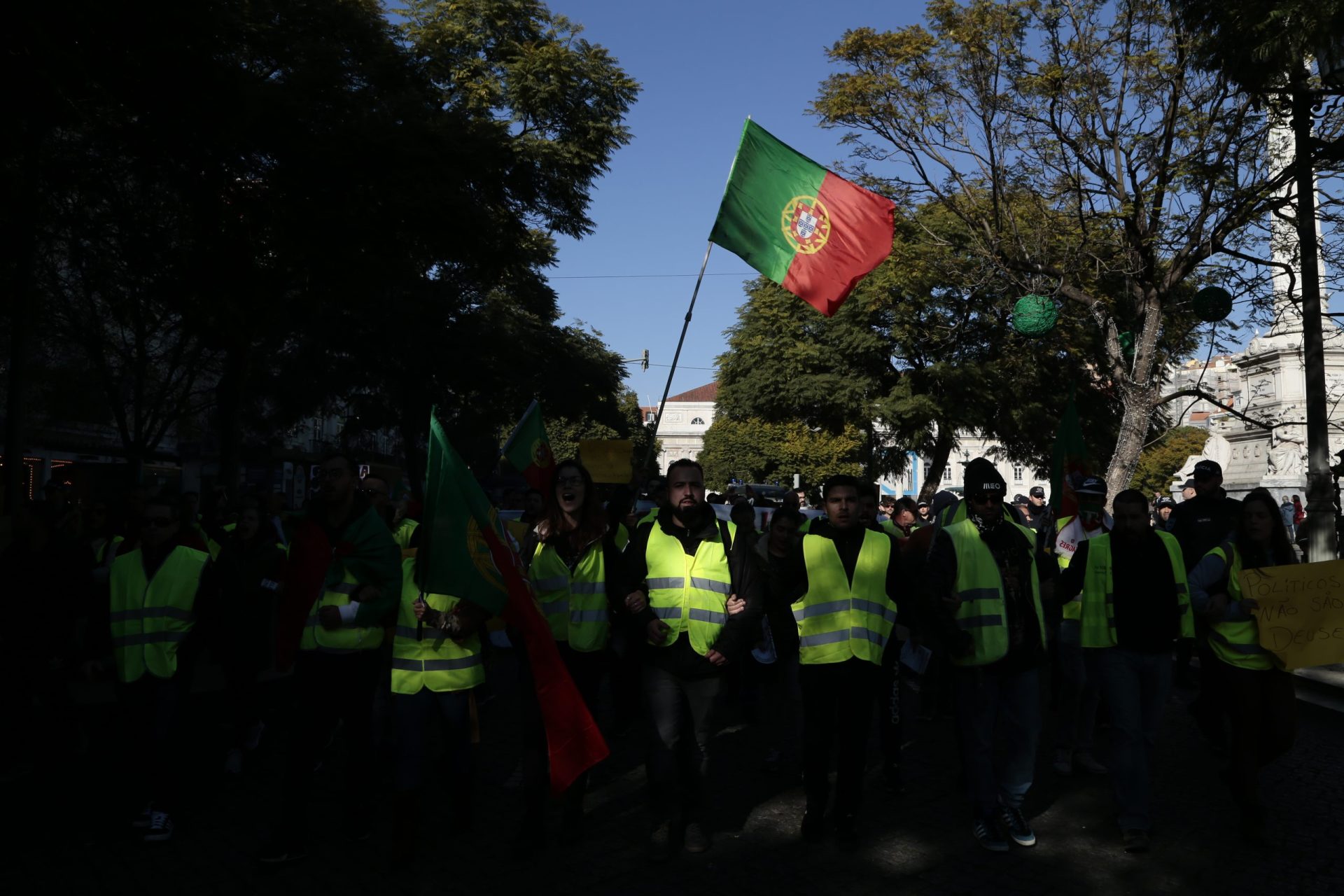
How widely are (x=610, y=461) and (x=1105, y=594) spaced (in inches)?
274

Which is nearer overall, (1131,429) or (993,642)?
(993,642)

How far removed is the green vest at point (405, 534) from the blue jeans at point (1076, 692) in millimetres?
3918

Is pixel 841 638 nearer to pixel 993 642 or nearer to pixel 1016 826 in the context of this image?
pixel 993 642

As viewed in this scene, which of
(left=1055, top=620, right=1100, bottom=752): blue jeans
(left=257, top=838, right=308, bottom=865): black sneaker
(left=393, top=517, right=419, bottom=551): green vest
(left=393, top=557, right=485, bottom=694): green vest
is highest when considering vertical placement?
(left=393, top=517, right=419, bottom=551): green vest

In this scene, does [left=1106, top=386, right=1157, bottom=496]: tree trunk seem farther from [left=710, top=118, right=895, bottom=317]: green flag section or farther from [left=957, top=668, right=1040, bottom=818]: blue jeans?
[left=957, top=668, right=1040, bottom=818]: blue jeans

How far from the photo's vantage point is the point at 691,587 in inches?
214

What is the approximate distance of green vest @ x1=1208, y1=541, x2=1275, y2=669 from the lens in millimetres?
5746

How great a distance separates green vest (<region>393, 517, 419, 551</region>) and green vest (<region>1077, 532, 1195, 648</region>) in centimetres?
336

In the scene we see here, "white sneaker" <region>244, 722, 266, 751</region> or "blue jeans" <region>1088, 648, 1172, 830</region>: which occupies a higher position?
"blue jeans" <region>1088, 648, 1172, 830</region>

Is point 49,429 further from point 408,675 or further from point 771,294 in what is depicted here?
point 408,675

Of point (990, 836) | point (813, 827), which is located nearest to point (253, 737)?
point (813, 827)

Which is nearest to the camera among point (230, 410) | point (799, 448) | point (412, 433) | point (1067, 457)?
point (1067, 457)

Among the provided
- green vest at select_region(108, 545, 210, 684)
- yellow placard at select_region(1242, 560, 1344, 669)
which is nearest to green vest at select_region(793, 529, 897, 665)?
yellow placard at select_region(1242, 560, 1344, 669)

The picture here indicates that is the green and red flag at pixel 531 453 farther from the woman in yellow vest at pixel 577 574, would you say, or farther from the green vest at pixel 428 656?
the green vest at pixel 428 656
